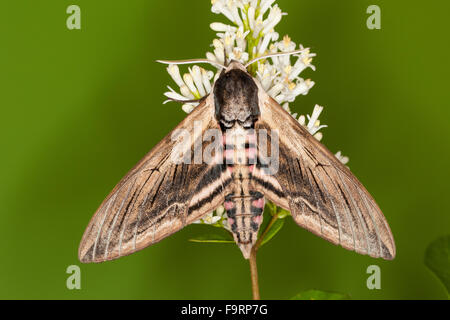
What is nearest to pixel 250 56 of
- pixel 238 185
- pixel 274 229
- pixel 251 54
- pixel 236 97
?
pixel 251 54

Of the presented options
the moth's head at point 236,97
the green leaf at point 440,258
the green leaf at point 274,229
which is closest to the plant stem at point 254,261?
the green leaf at point 274,229

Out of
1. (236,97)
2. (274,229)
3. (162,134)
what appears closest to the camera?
(236,97)

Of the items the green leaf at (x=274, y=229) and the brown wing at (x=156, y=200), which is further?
the green leaf at (x=274, y=229)

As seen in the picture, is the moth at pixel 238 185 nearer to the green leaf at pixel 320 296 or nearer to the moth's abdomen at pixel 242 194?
the moth's abdomen at pixel 242 194

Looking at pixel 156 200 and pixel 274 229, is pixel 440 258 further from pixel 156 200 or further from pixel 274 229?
pixel 156 200

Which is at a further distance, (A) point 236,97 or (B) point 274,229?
(B) point 274,229

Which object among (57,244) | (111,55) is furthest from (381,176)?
(57,244)
